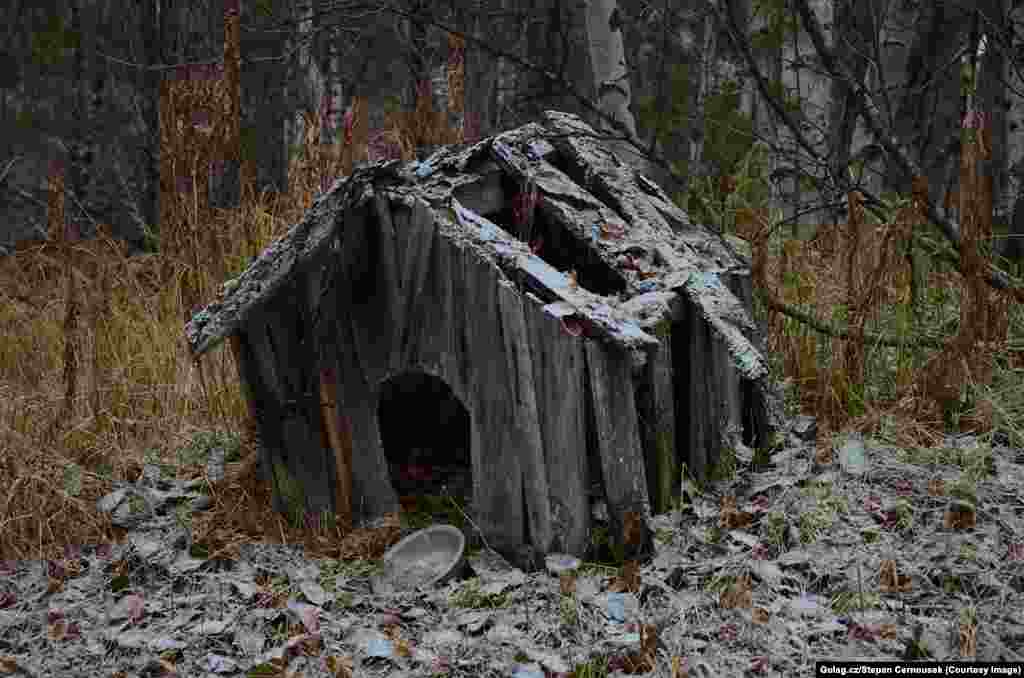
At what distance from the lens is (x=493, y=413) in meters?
3.40

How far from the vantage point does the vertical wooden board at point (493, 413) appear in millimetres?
3367

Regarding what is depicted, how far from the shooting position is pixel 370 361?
3688mm

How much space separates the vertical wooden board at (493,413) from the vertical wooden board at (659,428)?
499mm

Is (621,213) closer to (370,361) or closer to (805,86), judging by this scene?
(370,361)

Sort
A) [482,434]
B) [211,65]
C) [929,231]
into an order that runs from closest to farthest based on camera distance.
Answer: [482,434], [211,65], [929,231]

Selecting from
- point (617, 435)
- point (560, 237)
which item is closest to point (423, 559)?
point (617, 435)

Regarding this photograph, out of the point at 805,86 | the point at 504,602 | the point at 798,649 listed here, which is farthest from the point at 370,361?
the point at 805,86

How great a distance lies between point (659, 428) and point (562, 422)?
46 cm

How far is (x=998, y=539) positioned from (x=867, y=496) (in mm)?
452

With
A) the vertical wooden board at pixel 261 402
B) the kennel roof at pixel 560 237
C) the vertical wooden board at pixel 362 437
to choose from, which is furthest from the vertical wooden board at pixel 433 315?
the vertical wooden board at pixel 261 402

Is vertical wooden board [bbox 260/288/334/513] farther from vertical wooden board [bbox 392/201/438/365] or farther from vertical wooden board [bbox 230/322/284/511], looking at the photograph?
vertical wooden board [bbox 392/201/438/365]

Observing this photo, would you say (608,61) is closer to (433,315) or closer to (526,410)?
(433,315)

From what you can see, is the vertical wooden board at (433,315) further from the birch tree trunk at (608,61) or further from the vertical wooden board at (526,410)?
the birch tree trunk at (608,61)

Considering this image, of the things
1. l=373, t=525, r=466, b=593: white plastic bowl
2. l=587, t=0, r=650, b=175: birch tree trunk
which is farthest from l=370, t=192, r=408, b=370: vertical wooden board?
l=587, t=0, r=650, b=175: birch tree trunk
